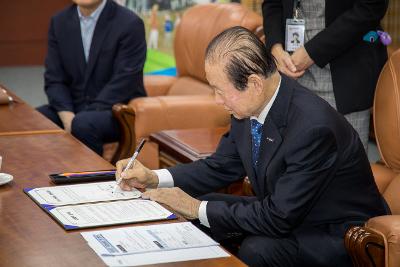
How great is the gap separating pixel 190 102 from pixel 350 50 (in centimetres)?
139

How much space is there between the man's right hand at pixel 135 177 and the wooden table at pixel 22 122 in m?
0.86

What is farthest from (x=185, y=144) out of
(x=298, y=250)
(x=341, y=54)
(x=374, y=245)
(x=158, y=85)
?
(x=374, y=245)

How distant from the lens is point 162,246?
83.8 inches

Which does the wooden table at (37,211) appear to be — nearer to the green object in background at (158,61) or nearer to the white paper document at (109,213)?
the white paper document at (109,213)

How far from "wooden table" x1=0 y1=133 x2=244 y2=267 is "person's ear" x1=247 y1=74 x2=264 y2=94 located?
0.67 meters

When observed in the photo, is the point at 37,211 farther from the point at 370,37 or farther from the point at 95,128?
the point at 95,128

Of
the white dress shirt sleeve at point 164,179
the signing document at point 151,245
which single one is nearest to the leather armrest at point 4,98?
the white dress shirt sleeve at point 164,179

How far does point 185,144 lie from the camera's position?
414cm

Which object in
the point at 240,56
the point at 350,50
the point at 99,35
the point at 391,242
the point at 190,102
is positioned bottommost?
the point at 190,102

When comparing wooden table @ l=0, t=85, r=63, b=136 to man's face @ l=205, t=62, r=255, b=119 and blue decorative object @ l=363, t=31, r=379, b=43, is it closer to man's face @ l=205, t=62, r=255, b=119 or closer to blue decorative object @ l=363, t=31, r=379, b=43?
man's face @ l=205, t=62, r=255, b=119

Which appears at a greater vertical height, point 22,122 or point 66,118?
point 22,122

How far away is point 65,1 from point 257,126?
833cm

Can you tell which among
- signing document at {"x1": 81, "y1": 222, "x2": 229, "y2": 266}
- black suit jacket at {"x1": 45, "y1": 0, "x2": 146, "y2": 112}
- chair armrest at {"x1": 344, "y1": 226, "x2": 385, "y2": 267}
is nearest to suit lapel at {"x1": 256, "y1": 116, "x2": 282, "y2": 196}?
chair armrest at {"x1": 344, "y1": 226, "x2": 385, "y2": 267}

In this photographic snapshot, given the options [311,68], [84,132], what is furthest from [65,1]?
[311,68]
